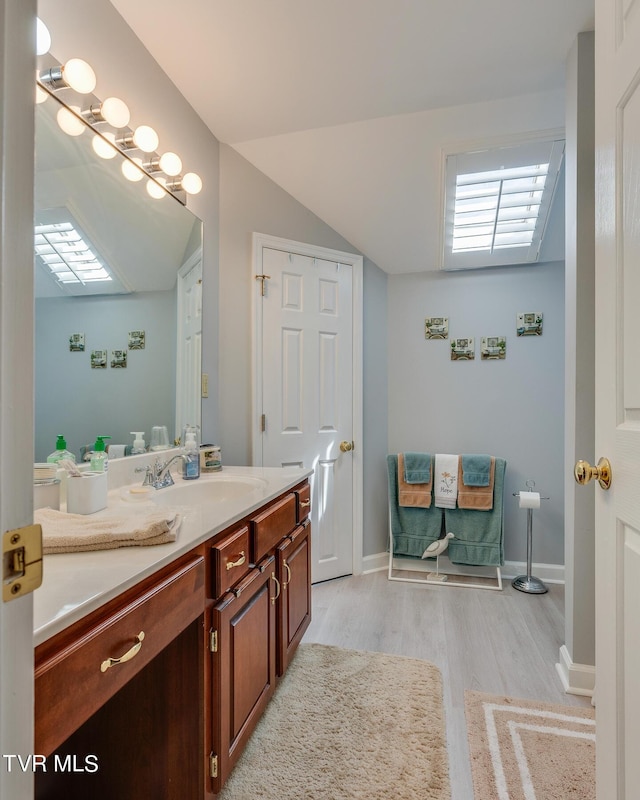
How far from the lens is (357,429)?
9.21 feet

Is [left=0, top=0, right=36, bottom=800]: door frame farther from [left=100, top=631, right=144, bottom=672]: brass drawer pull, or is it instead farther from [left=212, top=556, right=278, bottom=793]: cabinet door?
[left=212, top=556, right=278, bottom=793]: cabinet door

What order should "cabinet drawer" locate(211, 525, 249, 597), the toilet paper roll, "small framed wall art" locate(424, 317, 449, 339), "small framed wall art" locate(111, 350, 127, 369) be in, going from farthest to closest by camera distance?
"small framed wall art" locate(424, 317, 449, 339) → the toilet paper roll → "small framed wall art" locate(111, 350, 127, 369) → "cabinet drawer" locate(211, 525, 249, 597)

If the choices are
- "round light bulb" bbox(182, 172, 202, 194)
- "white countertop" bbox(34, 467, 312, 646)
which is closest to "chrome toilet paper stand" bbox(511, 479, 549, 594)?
"white countertop" bbox(34, 467, 312, 646)

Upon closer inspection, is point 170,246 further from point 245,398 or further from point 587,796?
point 587,796

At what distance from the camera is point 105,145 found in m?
1.45

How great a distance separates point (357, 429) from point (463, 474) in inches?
29.3

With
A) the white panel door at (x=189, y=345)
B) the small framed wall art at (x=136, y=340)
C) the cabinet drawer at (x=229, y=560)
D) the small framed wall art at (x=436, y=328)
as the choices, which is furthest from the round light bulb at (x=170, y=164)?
the small framed wall art at (x=436, y=328)

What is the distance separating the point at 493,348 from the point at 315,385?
1.27 metres

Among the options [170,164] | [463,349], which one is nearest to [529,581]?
[463,349]

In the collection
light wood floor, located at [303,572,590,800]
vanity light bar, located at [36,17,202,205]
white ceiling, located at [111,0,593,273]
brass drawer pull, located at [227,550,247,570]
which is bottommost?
light wood floor, located at [303,572,590,800]

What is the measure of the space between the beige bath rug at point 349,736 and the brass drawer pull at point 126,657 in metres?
0.79

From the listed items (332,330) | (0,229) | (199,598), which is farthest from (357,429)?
(0,229)

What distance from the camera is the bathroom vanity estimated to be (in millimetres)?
671

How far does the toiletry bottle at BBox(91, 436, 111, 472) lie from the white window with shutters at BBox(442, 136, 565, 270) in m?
2.10
